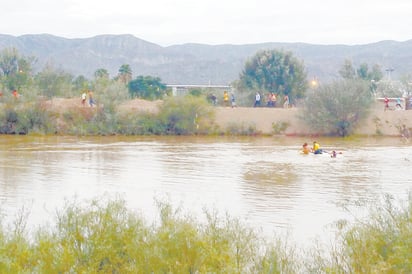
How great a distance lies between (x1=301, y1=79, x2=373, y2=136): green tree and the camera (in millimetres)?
Result: 59375

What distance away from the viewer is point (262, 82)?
261 feet

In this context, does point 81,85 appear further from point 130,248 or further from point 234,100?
point 130,248

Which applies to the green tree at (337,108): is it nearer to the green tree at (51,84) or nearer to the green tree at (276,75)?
the green tree at (276,75)

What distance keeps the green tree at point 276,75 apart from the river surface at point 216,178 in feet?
84.4

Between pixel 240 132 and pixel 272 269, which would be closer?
pixel 272 269

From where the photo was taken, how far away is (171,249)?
11.6 meters

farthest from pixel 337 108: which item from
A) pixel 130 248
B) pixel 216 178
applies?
pixel 130 248

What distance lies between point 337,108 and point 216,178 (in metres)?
28.1

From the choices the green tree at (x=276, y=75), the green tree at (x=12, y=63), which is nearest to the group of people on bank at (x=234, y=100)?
the green tree at (x=276, y=75)

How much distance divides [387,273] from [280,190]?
17.7 metres

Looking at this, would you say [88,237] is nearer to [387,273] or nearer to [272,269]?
[272,269]

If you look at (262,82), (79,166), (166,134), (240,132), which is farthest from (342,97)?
(79,166)

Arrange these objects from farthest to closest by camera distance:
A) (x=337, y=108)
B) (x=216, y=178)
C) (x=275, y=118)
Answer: (x=275, y=118)
(x=337, y=108)
(x=216, y=178)

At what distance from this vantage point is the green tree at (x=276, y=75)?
7862 centimetres
